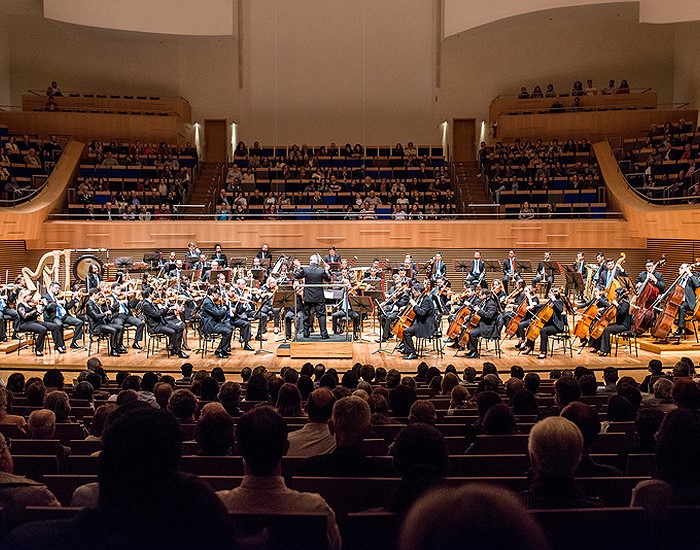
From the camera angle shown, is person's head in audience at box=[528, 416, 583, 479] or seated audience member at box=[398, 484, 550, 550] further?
person's head in audience at box=[528, 416, 583, 479]

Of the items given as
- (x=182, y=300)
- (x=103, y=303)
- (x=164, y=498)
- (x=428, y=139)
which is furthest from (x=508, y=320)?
(x=428, y=139)

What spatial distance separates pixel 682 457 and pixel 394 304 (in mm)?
10544

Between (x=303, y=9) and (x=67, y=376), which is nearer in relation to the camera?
(x=67, y=376)

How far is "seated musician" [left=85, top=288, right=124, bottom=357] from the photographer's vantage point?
12.4 metres

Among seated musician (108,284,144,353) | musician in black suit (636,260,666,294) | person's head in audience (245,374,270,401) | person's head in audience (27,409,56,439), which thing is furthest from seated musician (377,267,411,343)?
person's head in audience (27,409,56,439)

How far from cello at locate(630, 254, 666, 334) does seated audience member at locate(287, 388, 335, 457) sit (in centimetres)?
923

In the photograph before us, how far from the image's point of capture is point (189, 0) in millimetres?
22922

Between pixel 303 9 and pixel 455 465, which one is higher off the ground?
pixel 303 9

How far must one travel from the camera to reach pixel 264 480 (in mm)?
2619

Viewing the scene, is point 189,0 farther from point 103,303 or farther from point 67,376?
point 67,376

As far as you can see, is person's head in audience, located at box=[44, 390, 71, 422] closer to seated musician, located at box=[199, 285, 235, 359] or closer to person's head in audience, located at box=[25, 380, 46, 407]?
person's head in audience, located at box=[25, 380, 46, 407]

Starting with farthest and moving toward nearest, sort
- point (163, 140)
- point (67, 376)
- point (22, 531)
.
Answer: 1. point (163, 140)
2. point (67, 376)
3. point (22, 531)

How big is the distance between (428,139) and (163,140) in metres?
9.28

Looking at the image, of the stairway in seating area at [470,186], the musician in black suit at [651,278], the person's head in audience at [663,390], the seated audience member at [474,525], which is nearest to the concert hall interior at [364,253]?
the seated audience member at [474,525]
